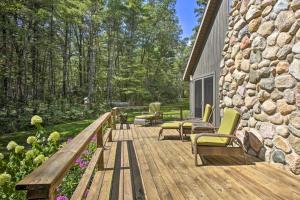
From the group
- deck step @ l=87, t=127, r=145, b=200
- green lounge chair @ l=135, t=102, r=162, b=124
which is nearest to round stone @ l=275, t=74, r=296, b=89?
deck step @ l=87, t=127, r=145, b=200

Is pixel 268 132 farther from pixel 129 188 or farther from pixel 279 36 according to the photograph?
pixel 129 188

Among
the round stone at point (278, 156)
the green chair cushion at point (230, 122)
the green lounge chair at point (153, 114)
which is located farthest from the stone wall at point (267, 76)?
the green lounge chair at point (153, 114)

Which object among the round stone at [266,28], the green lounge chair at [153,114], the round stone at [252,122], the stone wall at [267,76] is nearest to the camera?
the stone wall at [267,76]

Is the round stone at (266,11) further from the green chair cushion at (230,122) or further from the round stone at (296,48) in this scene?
the green chair cushion at (230,122)

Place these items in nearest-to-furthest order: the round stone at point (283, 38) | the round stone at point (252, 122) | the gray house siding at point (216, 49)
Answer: the round stone at point (283, 38), the round stone at point (252, 122), the gray house siding at point (216, 49)

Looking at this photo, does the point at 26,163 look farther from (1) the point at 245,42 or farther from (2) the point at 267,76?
(1) the point at 245,42

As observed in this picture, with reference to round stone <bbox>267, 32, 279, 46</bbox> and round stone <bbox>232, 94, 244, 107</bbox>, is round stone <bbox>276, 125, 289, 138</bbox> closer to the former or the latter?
round stone <bbox>232, 94, 244, 107</bbox>

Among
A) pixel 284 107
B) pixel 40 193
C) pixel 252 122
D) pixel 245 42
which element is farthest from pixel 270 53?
pixel 40 193

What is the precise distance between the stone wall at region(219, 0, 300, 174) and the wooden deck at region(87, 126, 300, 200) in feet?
1.63

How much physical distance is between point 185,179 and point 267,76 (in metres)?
2.38

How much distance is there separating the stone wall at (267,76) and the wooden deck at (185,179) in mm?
497

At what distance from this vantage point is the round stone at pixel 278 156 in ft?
13.1

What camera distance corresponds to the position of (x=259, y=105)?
4.63 metres

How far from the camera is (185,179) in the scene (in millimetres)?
3557
